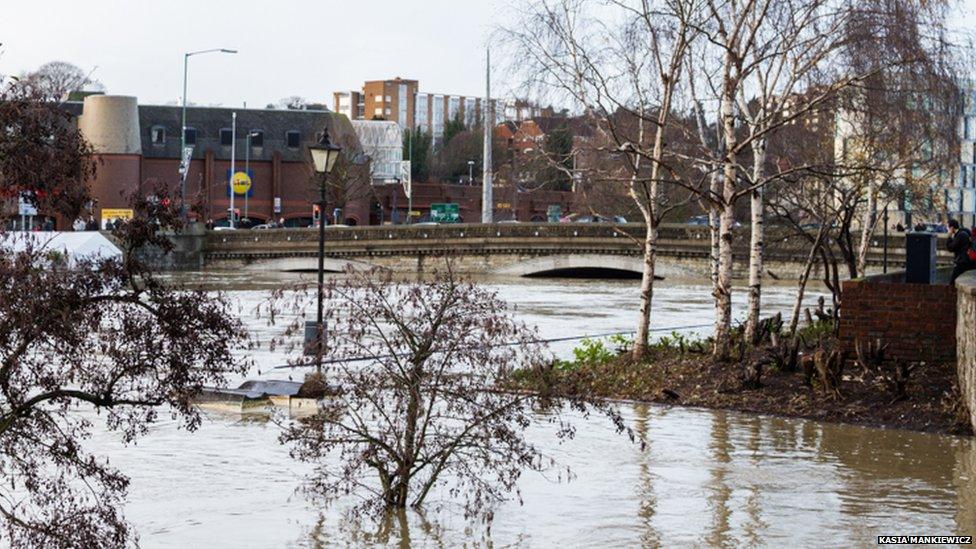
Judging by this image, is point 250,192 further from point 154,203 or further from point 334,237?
point 154,203

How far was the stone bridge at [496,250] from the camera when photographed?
63500 mm

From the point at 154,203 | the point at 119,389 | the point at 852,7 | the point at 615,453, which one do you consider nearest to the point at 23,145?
the point at 154,203

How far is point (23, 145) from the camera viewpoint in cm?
873

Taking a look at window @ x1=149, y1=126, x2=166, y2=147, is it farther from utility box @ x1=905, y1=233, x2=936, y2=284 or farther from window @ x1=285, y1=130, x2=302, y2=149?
utility box @ x1=905, y1=233, x2=936, y2=284

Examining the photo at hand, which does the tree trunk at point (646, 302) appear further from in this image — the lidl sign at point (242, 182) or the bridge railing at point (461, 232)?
the lidl sign at point (242, 182)

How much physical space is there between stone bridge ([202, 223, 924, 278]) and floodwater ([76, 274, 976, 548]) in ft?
134

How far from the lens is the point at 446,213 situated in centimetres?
10950

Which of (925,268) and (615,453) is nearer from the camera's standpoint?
(615,453)

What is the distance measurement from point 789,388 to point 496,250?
48.9 metres

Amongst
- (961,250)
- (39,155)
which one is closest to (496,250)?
(961,250)

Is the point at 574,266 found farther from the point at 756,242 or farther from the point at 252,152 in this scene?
the point at 756,242

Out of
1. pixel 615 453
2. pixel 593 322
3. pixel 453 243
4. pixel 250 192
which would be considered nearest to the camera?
pixel 615 453

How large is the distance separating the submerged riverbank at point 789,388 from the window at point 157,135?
7557 cm

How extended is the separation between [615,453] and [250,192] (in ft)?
270
